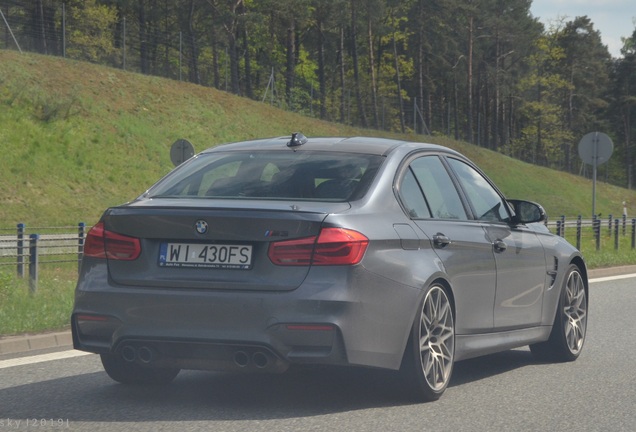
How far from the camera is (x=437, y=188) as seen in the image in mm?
7703

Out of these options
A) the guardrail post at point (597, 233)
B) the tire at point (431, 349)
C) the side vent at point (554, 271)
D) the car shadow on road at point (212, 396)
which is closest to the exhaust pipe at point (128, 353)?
the car shadow on road at point (212, 396)

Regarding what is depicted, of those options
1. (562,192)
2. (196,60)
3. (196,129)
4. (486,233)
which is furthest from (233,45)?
(486,233)

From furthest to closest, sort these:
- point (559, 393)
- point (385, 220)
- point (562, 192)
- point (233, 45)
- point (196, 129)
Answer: point (562, 192)
point (233, 45)
point (196, 129)
point (559, 393)
point (385, 220)

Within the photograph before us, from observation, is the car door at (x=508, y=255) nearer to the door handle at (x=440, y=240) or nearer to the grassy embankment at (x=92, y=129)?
the door handle at (x=440, y=240)

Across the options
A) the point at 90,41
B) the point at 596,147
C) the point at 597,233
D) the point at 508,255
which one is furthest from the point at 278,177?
the point at 90,41

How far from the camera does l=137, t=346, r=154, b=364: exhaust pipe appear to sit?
21.0ft

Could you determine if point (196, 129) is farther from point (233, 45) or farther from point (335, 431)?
point (335, 431)

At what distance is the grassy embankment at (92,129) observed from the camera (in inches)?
1486

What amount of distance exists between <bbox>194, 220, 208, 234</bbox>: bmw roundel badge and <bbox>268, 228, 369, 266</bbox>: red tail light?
1.24 feet

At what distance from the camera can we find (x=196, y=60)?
57.0 metres

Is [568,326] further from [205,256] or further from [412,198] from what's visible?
[205,256]

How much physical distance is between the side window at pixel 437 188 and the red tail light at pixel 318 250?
1308 millimetres

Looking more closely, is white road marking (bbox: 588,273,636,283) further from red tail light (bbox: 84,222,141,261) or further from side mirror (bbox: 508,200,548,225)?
red tail light (bbox: 84,222,141,261)

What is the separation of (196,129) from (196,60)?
8830 mm
